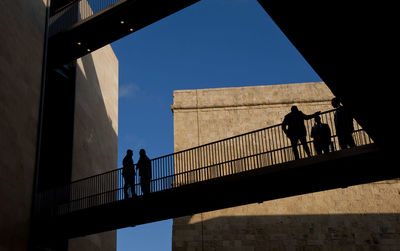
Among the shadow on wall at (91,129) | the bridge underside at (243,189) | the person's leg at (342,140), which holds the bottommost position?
the bridge underside at (243,189)

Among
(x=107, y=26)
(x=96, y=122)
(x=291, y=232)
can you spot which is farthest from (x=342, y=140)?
(x=96, y=122)

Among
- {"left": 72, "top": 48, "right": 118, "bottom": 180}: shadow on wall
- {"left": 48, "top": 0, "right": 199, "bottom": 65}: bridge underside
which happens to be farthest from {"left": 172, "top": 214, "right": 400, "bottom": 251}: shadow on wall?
{"left": 48, "top": 0, "right": 199, "bottom": 65}: bridge underside

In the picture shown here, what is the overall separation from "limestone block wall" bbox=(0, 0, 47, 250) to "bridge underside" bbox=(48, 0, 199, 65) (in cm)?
150

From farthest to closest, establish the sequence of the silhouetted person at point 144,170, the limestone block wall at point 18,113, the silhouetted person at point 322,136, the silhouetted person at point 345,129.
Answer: the silhouetted person at point 144,170
the limestone block wall at point 18,113
the silhouetted person at point 322,136
the silhouetted person at point 345,129

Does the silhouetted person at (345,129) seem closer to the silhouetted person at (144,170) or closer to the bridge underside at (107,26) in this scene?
the silhouetted person at (144,170)

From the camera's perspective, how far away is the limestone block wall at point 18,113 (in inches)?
540

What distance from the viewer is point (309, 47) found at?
298 inches

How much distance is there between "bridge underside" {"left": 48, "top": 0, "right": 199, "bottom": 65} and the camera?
16.7 meters

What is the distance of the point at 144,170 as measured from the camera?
14875 mm

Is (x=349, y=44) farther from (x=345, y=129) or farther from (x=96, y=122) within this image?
(x=96, y=122)

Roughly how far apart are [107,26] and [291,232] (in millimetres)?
12524

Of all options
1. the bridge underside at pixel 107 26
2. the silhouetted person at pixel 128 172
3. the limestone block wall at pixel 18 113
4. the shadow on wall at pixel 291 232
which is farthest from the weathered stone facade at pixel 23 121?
the shadow on wall at pixel 291 232

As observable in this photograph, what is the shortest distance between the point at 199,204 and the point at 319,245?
32.4 ft

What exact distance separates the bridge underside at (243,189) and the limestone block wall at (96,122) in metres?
3.15
